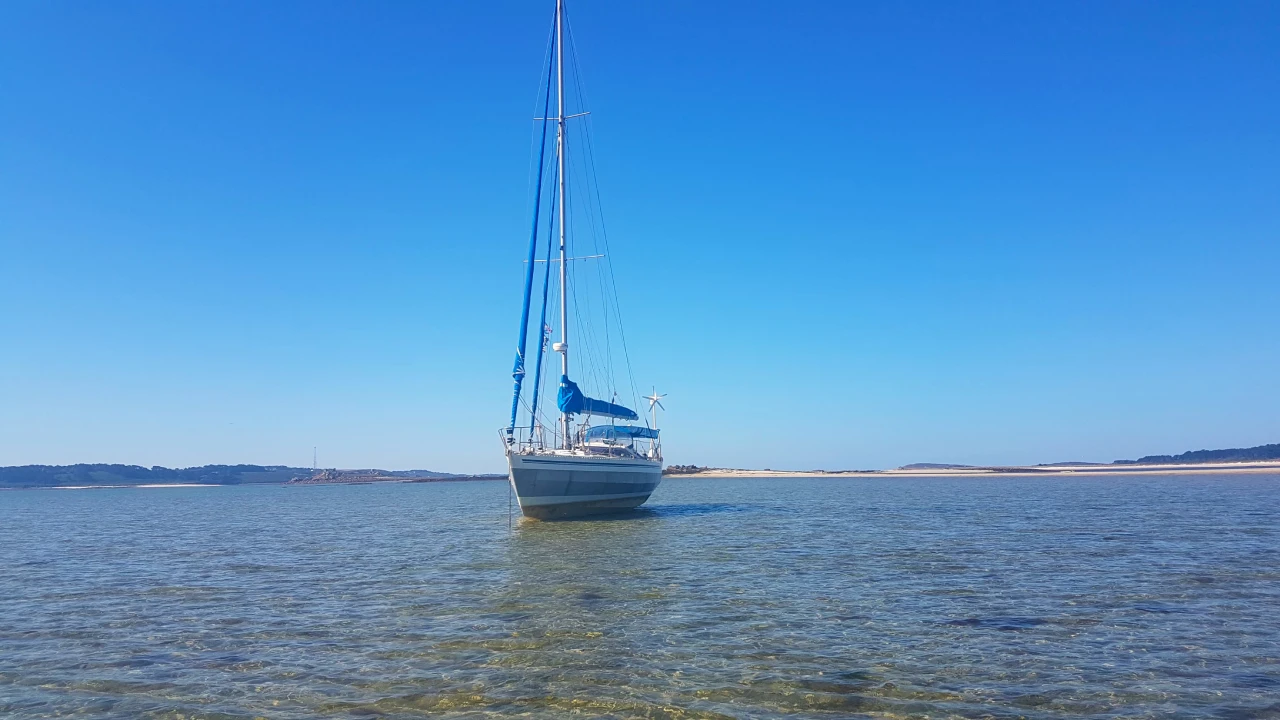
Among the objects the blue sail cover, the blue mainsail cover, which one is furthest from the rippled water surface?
the blue mainsail cover

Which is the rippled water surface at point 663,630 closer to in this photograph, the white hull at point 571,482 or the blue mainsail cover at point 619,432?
the white hull at point 571,482

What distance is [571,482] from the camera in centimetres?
3644

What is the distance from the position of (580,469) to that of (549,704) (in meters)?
27.0

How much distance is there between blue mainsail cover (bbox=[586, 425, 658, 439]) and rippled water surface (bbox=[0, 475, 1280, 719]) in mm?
17559

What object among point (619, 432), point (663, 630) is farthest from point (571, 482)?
point (663, 630)

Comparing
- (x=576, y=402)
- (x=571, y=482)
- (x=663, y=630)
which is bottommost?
(x=663, y=630)

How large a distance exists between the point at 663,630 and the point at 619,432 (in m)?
33.8

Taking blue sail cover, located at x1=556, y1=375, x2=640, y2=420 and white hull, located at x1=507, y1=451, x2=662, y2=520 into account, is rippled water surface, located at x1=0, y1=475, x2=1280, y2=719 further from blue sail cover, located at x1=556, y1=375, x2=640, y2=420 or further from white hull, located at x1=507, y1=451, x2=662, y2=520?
blue sail cover, located at x1=556, y1=375, x2=640, y2=420

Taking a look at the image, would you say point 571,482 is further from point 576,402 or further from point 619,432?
point 619,432

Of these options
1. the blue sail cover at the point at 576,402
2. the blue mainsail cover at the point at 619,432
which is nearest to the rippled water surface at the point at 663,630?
the blue sail cover at the point at 576,402

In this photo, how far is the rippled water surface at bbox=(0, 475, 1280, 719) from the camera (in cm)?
989

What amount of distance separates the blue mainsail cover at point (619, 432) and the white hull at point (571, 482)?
8.84 ft

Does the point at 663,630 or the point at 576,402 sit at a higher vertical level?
the point at 576,402

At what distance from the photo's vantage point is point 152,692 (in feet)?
34.7
